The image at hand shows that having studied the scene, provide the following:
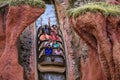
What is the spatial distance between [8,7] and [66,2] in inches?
137

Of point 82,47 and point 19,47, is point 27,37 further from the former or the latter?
point 82,47

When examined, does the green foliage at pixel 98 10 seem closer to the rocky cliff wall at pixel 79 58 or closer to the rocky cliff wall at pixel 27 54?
the rocky cliff wall at pixel 79 58

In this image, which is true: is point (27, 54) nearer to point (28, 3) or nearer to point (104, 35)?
point (28, 3)

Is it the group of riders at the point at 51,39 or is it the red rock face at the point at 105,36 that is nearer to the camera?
the red rock face at the point at 105,36

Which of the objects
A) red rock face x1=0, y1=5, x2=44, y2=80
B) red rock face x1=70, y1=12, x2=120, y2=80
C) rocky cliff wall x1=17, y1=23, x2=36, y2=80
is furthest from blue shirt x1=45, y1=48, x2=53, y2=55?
red rock face x1=70, y1=12, x2=120, y2=80

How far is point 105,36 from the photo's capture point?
764 centimetres

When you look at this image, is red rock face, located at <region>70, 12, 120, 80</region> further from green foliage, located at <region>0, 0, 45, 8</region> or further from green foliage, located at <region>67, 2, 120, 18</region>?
green foliage, located at <region>0, 0, 45, 8</region>

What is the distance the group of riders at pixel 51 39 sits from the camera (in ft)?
33.0

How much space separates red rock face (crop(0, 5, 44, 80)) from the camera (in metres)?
8.25

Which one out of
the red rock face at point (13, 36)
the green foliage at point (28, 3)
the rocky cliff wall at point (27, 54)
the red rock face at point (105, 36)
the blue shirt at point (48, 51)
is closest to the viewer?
the red rock face at point (105, 36)

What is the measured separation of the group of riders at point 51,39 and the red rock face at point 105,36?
2.23 m

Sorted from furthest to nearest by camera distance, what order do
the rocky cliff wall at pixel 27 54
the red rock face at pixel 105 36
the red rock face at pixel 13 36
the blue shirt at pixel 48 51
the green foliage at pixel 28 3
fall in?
Answer: the blue shirt at pixel 48 51, the rocky cliff wall at pixel 27 54, the green foliage at pixel 28 3, the red rock face at pixel 13 36, the red rock face at pixel 105 36

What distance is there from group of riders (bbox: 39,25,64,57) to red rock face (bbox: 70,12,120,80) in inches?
87.7

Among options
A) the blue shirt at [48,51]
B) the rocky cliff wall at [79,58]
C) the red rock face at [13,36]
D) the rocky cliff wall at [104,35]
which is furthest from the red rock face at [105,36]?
the blue shirt at [48,51]
